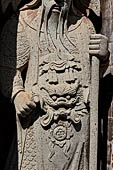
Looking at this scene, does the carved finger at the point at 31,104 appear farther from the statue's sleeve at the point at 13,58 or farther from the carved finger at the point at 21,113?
the statue's sleeve at the point at 13,58

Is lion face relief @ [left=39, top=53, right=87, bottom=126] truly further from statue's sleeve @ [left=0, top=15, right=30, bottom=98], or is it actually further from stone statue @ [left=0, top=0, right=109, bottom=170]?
statue's sleeve @ [left=0, top=15, right=30, bottom=98]

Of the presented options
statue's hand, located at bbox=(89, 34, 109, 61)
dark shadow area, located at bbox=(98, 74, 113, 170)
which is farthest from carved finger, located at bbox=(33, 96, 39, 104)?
dark shadow area, located at bbox=(98, 74, 113, 170)

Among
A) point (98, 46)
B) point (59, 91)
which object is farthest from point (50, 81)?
point (98, 46)

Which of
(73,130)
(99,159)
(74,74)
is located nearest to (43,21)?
(74,74)

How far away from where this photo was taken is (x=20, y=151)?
17.4 ft

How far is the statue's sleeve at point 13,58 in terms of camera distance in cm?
532

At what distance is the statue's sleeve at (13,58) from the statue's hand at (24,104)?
8cm

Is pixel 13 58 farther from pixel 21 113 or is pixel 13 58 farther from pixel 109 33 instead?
pixel 109 33

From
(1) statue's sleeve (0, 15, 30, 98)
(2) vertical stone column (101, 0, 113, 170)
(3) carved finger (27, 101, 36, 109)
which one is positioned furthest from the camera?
(2) vertical stone column (101, 0, 113, 170)

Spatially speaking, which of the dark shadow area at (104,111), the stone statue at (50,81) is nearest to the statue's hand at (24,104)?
the stone statue at (50,81)

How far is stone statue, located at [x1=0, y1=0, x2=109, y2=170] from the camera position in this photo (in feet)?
17.2

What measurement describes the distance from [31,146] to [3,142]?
0.59 m

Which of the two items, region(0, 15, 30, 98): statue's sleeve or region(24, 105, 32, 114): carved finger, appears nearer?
→ region(24, 105, 32, 114): carved finger

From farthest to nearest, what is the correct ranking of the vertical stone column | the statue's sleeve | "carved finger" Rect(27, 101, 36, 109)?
the vertical stone column → the statue's sleeve → "carved finger" Rect(27, 101, 36, 109)
